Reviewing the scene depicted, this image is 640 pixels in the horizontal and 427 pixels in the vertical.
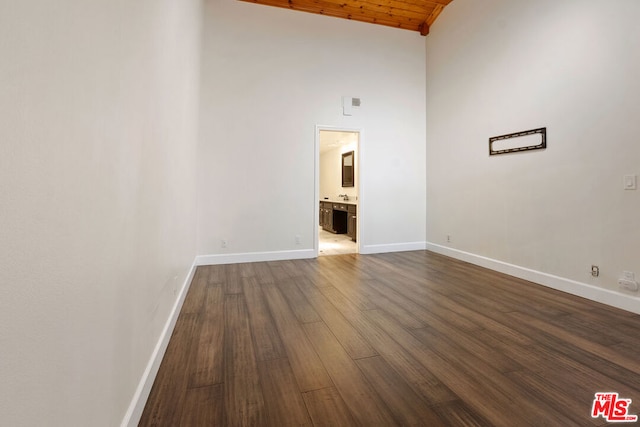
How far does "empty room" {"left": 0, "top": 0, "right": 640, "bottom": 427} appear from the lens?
78 cm

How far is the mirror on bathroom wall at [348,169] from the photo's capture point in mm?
7496

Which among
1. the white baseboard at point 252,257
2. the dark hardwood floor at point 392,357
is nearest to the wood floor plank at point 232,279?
the dark hardwood floor at point 392,357

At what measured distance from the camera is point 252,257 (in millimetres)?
4656

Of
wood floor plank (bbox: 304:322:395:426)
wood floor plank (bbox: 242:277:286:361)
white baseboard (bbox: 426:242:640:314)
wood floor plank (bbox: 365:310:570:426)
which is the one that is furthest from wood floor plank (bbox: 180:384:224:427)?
white baseboard (bbox: 426:242:640:314)

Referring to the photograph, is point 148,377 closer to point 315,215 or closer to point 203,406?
point 203,406

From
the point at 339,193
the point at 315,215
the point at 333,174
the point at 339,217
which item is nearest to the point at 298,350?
the point at 315,215

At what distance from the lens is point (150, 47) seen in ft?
5.27

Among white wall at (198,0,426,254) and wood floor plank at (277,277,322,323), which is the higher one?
white wall at (198,0,426,254)

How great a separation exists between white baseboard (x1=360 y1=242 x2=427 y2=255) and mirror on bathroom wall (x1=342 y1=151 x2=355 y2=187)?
251 centimetres

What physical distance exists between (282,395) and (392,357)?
769 millimetres

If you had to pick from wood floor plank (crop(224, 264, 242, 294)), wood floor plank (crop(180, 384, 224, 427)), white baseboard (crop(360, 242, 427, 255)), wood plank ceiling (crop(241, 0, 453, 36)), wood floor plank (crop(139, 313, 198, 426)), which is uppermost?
wood plank ceiling (crop(241, 0, 453, 36))

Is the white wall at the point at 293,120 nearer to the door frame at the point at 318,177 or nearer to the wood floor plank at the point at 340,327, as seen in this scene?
the door frame at the point at 318,177

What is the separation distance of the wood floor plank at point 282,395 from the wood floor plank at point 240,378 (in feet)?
0.13

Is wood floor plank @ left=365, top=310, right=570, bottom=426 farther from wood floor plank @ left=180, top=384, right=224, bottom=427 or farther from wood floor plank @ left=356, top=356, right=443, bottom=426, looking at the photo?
wood floor plank @ left=180, top=384, right=224, bottom=427
